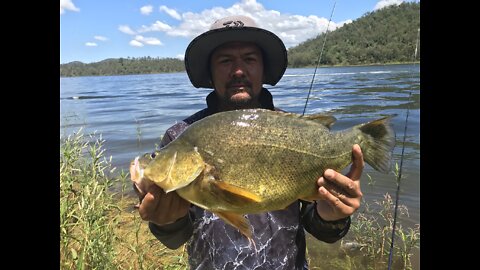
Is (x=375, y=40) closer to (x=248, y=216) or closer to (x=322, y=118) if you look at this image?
(x=248, y=216)

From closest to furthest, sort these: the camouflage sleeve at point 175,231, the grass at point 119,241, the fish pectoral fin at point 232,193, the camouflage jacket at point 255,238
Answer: the fish pectoral fin at point 232,193 < the camouflage sleeve at point 175,231 < the camouflage jacket at point 255,238 < the grass at point 119,241

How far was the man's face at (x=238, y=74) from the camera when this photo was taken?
3.46 meters

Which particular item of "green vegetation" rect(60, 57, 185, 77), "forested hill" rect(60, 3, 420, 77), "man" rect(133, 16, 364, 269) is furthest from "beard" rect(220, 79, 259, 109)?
"green vegetation" rect(60, 57, 185, 77)

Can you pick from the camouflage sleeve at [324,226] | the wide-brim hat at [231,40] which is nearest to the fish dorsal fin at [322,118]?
the camouflage sleeve at [324,226]

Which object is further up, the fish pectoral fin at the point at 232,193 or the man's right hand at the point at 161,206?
the fish pectoral fin at the point at 232,193

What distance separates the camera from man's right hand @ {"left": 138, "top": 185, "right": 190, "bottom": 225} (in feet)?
7.79

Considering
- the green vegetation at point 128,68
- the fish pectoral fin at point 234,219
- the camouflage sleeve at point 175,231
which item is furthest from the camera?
the green vegetation at point 128,68

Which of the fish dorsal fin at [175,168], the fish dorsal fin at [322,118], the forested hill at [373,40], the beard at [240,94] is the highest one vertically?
the forested hill at [373,40]

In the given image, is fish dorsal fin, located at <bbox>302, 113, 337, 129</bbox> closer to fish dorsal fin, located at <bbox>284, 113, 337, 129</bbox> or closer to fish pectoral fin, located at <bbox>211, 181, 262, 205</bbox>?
fish dorsal fin, located at <bbox>284, 113, 337, 129</bbox>

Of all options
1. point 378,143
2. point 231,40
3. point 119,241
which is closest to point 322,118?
point 378,143

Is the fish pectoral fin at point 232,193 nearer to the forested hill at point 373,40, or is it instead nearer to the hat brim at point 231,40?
the hat brim at point 231,40

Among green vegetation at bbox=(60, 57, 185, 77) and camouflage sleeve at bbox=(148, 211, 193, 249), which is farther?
green vegetation at bbox=(60, 57, 185, 77)
